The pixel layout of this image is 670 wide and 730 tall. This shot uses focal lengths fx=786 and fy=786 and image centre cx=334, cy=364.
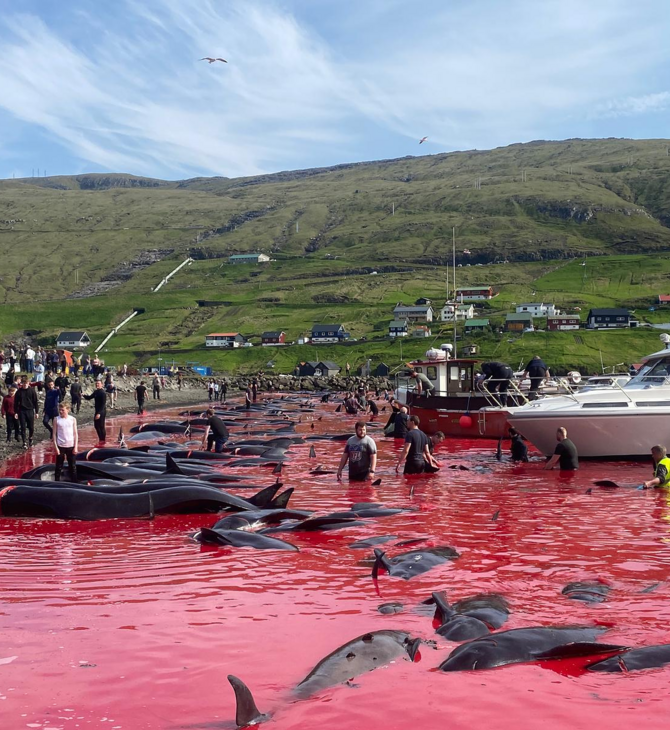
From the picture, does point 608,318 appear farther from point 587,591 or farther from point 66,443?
point 587,591

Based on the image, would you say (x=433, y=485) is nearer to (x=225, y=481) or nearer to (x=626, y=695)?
(x=225, y=481)

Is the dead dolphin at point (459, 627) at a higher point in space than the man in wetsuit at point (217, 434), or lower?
lower

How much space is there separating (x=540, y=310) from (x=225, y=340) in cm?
5404

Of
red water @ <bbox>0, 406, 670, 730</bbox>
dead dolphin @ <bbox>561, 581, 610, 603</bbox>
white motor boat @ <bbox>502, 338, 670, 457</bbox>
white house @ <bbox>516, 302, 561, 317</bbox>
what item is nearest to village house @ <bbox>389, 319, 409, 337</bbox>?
white house @ <bbox>516, 302, 561, 317</bbox>

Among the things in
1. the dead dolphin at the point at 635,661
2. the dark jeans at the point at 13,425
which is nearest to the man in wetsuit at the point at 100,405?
the dark jeans at the point at 13,425

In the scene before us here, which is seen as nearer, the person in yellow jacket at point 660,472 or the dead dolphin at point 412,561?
the dead dolphin at point 412,561

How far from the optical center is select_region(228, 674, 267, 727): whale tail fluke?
6.01 metres

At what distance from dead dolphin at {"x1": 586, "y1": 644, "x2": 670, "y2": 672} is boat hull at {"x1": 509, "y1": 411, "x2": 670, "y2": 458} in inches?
663

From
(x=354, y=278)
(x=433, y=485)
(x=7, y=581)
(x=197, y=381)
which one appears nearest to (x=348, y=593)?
(x=7, y=581)

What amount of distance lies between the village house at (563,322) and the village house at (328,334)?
3299cm

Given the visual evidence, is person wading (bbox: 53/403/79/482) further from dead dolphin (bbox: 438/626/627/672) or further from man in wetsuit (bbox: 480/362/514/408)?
man in wetsuit (bbox: 480/362/514/408)

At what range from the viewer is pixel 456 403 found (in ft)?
110

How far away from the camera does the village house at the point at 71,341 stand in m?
135

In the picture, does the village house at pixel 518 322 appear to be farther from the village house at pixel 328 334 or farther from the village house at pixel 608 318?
the village house at pixel 328 334
